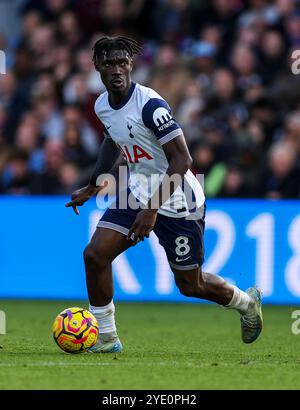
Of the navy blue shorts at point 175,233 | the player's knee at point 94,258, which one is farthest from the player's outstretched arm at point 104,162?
the player's knee at point 94,258

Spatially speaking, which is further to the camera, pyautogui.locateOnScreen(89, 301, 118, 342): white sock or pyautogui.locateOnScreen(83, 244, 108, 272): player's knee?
pyautogui.locateOnScreen(89, 301, 118, 342): white sock

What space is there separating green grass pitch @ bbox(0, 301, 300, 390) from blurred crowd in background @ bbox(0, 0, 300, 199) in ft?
6.95

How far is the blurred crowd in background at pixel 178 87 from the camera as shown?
13062 mm

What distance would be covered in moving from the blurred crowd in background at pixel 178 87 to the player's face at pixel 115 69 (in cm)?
501

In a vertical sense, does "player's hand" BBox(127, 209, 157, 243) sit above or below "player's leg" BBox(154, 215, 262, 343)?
above

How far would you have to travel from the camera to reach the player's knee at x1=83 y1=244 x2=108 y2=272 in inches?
307

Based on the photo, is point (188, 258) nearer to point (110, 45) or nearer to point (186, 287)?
point (186, 287)

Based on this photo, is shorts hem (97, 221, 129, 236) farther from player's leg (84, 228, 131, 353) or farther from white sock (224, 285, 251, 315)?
white sock (224, 285, 251, 315)

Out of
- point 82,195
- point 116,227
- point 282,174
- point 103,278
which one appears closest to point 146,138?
point 116,227

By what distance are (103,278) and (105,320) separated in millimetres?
345

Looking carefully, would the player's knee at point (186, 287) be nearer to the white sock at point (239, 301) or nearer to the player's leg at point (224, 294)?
the player's leg at point (224, 294)

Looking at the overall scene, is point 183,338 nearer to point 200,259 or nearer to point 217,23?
point 200,259

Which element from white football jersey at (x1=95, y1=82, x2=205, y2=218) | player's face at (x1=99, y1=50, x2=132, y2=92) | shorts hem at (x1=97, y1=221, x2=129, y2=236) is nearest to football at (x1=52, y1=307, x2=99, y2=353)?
shorts hem at (x1=97, y1=221, x2=129, y2=236)

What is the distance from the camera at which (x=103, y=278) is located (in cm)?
789
